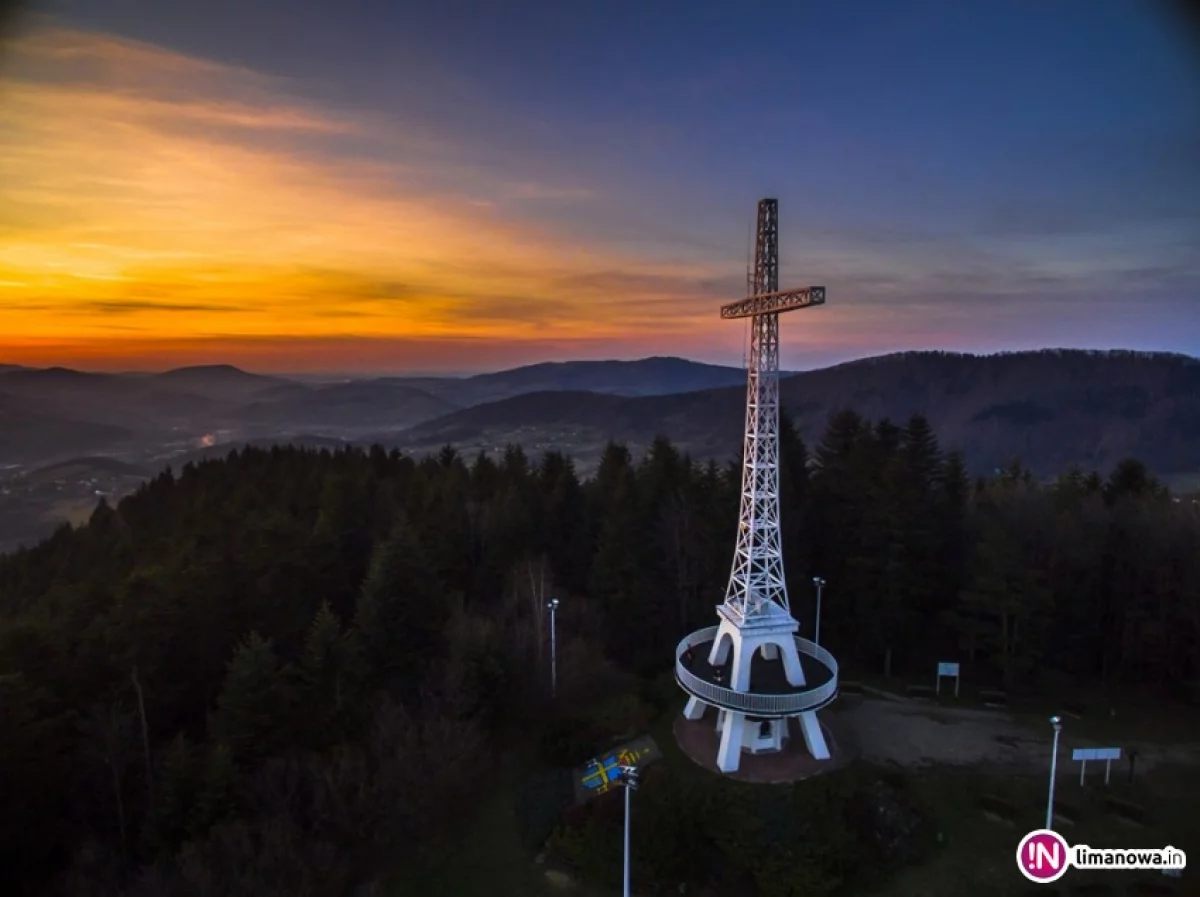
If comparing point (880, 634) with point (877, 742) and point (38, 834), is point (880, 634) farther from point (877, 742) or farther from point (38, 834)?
point (38, 834)

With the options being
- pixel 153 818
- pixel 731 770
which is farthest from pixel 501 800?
pixel 153 818

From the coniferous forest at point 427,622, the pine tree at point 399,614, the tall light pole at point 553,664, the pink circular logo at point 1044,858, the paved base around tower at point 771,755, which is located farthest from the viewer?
the tall light pole at point 553,664

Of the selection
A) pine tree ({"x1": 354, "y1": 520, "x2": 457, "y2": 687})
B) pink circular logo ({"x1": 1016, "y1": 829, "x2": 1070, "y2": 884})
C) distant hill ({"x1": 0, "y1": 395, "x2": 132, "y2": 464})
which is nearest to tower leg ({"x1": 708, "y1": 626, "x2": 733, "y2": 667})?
pink circular logo ({"x1": 1016, "y1": 829, "x2": 1070, "y2": 884})

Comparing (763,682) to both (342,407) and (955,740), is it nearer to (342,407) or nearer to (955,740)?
(955,740)

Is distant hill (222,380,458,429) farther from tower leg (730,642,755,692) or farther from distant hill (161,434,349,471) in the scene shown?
tower leg (730,642,755,692)

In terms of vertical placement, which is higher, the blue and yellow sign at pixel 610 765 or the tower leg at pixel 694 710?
the tower leg at pixel 694 710

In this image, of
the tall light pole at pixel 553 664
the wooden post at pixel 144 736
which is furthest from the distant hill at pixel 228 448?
the wooden post at pixel 144 736

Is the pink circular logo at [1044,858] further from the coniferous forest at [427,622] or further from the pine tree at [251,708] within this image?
the pine tree at [251,708]
